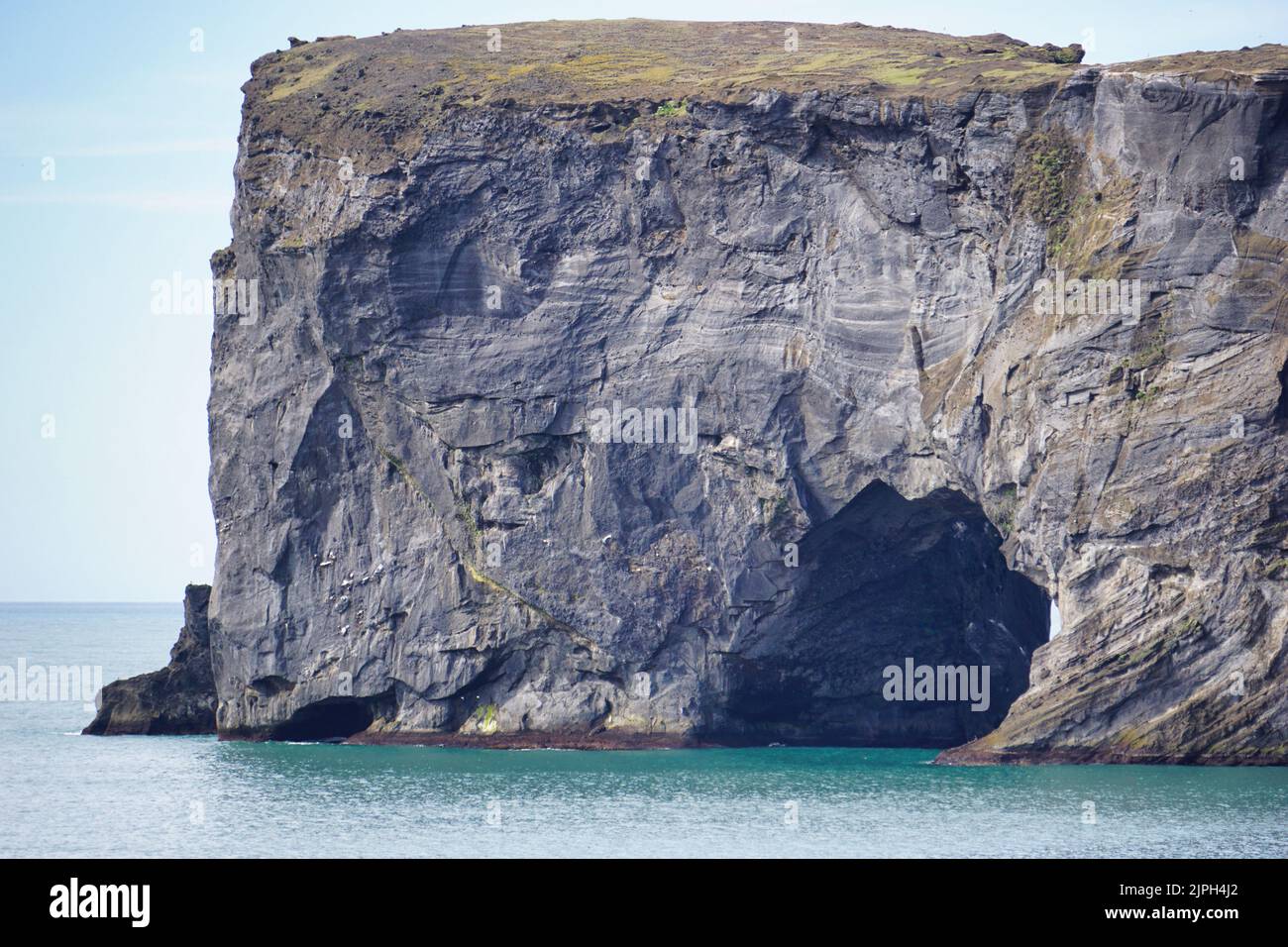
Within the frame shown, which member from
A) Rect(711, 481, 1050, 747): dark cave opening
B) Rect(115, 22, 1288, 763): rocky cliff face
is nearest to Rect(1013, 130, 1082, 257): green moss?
Rect(115, 22, 1288, 763): rocky cliff face

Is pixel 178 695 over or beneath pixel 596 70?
beneath

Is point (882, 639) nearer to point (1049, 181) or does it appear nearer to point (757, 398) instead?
point (757, 398)

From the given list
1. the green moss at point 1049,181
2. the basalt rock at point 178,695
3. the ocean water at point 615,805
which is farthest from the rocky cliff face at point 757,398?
the basalt rock at point 178,695

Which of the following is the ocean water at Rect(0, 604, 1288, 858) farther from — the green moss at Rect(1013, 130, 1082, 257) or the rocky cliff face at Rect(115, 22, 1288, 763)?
the green moss at Rect(1013, 130, 1082, 257)

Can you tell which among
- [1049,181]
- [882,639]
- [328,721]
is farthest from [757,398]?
[328,721]

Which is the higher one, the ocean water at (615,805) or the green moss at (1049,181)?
the green moss at (1049,181)

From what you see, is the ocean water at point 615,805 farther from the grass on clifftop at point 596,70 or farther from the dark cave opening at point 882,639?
the grass on clifftop at point 596,70

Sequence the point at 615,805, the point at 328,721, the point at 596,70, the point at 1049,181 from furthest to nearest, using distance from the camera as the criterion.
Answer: the point at 328,721
the point at 596,70
the point at 1049,181
the point at 615,805

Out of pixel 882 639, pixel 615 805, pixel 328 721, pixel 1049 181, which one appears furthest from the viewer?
pixel 328 721
